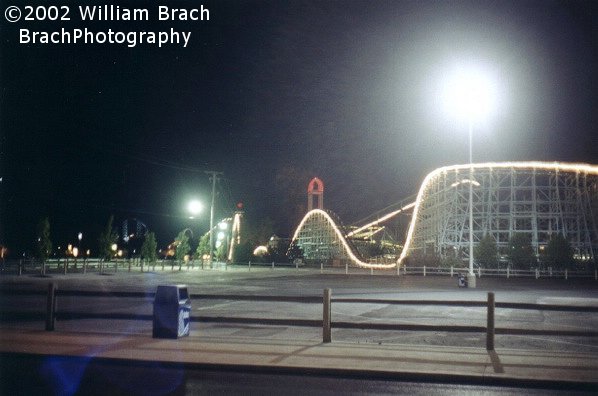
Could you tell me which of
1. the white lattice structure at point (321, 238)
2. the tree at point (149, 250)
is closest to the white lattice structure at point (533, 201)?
the white lattice structure at point (321, 238)

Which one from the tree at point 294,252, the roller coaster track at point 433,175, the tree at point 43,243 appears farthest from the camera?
the tree at point 294,252

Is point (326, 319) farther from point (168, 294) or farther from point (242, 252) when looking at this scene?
point (242, 252)

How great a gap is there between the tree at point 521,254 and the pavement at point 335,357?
4528cm

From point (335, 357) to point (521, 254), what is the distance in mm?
48030

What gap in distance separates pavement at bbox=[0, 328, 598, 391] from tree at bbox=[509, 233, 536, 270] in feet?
149

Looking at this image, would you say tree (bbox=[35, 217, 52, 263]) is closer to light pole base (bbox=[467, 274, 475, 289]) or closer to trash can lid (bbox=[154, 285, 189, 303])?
light pole base (bbox=[467, 274, 475, 289])

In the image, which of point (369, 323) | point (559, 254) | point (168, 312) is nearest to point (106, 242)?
point (559, 254)

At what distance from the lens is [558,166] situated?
193 feet

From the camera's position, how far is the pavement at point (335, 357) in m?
8.33

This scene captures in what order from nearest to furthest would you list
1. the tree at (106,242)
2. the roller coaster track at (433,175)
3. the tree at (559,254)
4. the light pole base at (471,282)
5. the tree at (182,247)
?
the light pole base at (471,282) < the tree at (559,254) < the tree at (106,242) < the roller coaster track at (433,175) < the tree at (182,247)

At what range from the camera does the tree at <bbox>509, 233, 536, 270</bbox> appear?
52.6 metres

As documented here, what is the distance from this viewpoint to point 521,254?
173 ft

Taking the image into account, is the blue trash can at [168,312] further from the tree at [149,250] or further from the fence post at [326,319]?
the tree at [149,250]

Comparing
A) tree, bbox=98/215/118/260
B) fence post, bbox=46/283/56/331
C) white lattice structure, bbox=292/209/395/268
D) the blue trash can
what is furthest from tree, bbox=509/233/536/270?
fence post, bbox=46/283/56/331
